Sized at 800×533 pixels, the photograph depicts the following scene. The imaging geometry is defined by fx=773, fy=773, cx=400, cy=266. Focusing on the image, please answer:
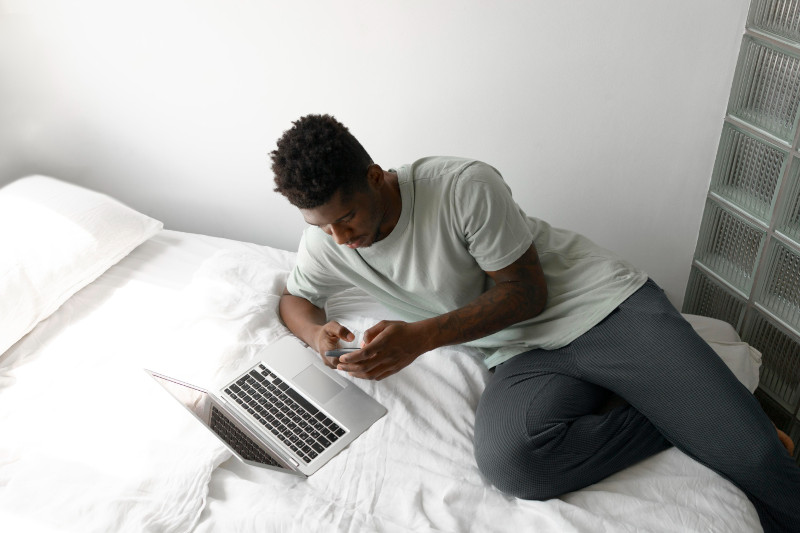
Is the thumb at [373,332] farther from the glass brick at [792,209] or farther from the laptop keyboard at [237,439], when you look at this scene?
the glass brick at [792,209]

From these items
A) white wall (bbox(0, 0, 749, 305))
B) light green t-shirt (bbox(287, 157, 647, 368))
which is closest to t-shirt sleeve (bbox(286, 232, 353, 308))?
light green t-shirt (bbox(287, 157, 647, 368))

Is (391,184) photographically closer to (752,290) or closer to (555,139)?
(555,139)

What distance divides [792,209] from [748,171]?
0.16 m

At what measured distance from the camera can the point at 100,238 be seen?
182 centimetres

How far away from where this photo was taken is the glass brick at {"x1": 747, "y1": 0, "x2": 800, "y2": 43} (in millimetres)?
1509

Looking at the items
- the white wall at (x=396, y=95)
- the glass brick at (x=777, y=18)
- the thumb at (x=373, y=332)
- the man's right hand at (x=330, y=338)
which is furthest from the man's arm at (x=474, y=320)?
the glass brick at (x=777, y=18)

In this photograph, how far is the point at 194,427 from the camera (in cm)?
140

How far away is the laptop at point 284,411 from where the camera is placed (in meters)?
1.37

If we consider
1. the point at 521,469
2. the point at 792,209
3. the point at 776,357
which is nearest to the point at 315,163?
the point at 521,469

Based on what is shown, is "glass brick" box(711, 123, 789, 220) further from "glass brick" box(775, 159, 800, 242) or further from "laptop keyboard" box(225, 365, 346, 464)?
"laptop keyboard" box(225, 365, 346, 464)

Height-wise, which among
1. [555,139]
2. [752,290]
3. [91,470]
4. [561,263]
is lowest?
[91,470]

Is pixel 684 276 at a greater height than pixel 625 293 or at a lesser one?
lesser

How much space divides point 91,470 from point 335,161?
26.2 inches

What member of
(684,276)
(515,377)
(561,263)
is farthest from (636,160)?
(515,377)
